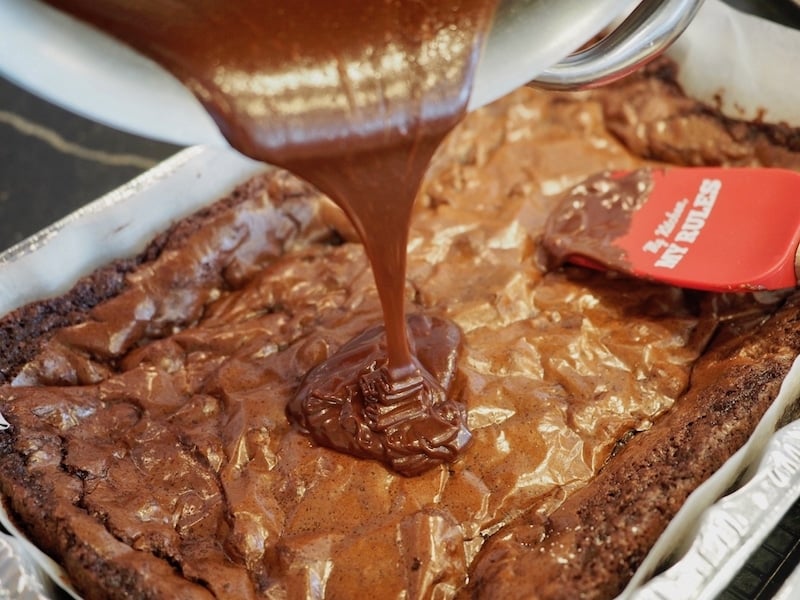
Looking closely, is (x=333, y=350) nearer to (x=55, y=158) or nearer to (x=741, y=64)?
(x=741, y=64)

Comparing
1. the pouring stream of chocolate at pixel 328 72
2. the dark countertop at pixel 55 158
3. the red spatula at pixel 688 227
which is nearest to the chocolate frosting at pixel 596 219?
the red spatula at pixel 688 227

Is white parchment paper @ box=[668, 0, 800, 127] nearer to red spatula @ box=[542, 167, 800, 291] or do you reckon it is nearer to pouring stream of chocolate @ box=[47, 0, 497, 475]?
red spatula @ box=[542, 167, 800, 291]

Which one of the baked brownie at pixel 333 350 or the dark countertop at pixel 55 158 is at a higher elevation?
the dark countertop at pixel 55 158

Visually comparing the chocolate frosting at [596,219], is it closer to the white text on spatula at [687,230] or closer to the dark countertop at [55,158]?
the white text on spatula at [687,230]

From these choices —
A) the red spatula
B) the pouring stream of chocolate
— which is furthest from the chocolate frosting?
the pouring stream of chocolate

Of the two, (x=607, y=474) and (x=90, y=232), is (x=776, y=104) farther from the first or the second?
(x=90, y=232)

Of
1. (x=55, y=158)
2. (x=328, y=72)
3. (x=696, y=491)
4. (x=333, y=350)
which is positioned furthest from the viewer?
(x=55, y=158)

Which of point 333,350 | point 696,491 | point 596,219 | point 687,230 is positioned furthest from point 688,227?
point 333,350

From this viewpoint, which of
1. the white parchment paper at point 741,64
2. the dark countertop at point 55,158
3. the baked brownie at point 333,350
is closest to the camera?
the baked brownie at point 333,350

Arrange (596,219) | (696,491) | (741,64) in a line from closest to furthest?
(696,491) < (596,219) < (741,64)
